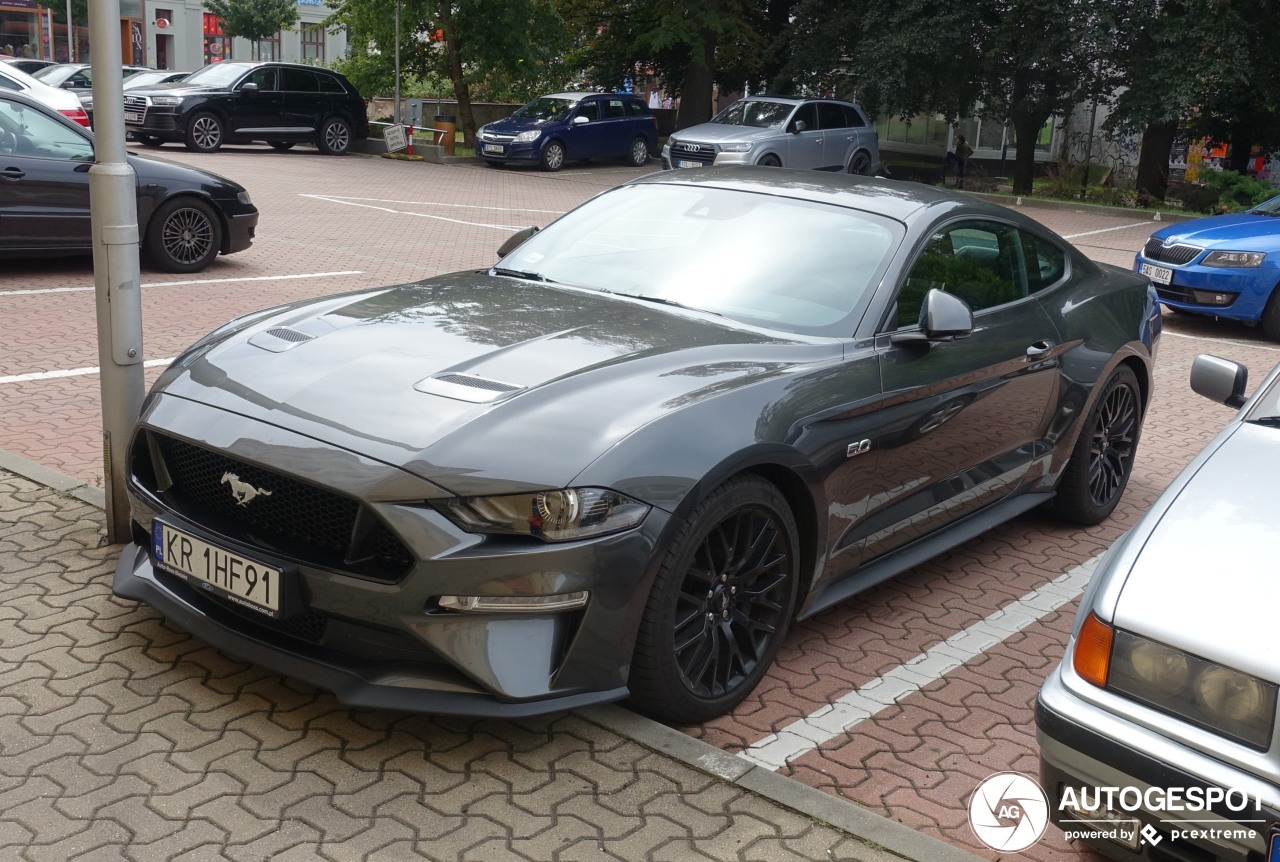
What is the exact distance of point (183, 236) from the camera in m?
11.3

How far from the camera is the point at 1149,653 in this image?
2.83 metres

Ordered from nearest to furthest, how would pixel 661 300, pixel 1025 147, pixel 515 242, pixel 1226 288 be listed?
pixel 661 300 < pixel 515 242 < pixel 1226 288 < pixel 1025 147

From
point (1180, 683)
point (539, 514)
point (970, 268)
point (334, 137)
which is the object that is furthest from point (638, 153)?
point (1180, 683)

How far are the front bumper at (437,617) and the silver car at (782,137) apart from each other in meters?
19.2

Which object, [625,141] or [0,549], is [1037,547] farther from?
[625,141]

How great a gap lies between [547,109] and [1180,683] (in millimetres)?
26025

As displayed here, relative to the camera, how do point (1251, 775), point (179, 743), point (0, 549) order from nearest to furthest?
point (1251, 775), point (179, 743), point (0, 549)

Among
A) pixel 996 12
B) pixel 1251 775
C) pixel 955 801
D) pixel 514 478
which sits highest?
pixel 996 12

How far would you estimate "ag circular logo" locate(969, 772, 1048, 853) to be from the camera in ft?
11.1

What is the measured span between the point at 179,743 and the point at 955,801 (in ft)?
6.89

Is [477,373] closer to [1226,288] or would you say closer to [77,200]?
[77,200]

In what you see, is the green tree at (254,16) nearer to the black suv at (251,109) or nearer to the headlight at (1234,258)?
the black suv at (251,109)

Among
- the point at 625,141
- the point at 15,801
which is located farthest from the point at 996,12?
the point at 15,801

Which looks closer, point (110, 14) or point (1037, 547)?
point (110, 14)
